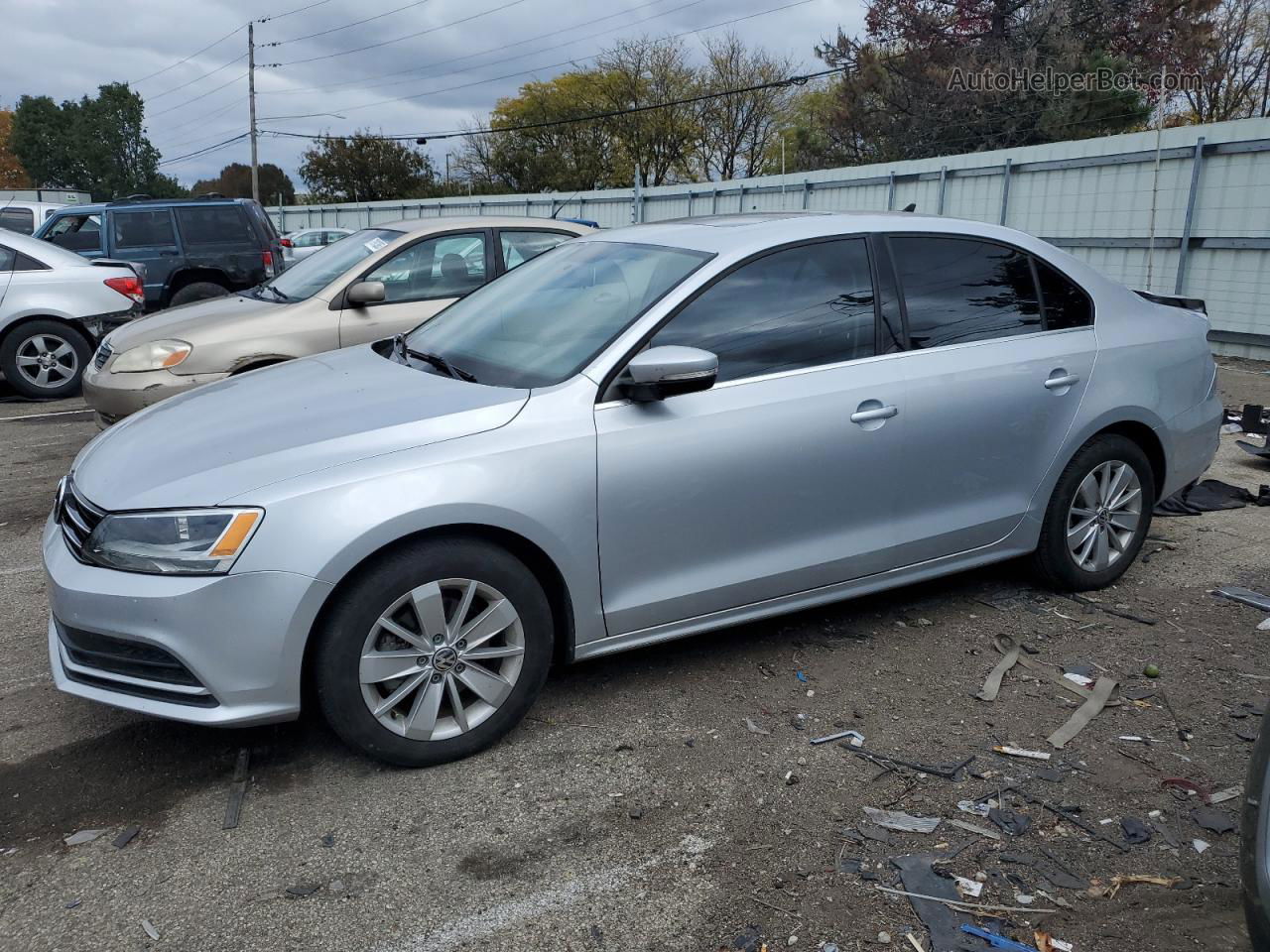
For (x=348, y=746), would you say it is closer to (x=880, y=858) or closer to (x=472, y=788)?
(x=472, y=788)

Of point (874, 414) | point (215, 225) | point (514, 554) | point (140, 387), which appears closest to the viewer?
point (514, 554)

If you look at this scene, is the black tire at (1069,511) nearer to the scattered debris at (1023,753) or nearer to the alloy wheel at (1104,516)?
the alloy wheel at (1104,516)

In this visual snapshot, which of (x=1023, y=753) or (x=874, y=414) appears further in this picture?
(x=874, y=414)

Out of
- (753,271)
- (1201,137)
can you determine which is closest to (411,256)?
(753,271)

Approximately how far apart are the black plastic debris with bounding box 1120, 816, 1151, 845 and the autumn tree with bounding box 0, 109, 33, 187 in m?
99.4

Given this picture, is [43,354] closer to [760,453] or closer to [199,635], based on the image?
[199,635]

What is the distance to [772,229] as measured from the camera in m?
4.00

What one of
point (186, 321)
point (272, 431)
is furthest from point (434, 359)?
point (186, 321)

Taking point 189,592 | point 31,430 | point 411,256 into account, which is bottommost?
point 31,430

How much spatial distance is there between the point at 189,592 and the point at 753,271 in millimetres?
2211

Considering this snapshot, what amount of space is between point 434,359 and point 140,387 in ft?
11.2

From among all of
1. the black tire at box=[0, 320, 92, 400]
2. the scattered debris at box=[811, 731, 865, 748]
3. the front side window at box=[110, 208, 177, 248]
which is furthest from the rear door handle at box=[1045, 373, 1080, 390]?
the front side window at box=[110, 208, 177, 248]

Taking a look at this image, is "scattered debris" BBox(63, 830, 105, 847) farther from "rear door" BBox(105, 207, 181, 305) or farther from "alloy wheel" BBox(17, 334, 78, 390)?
"rear door" BBox(105, 207, 181, 305)

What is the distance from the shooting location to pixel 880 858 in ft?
9.30
